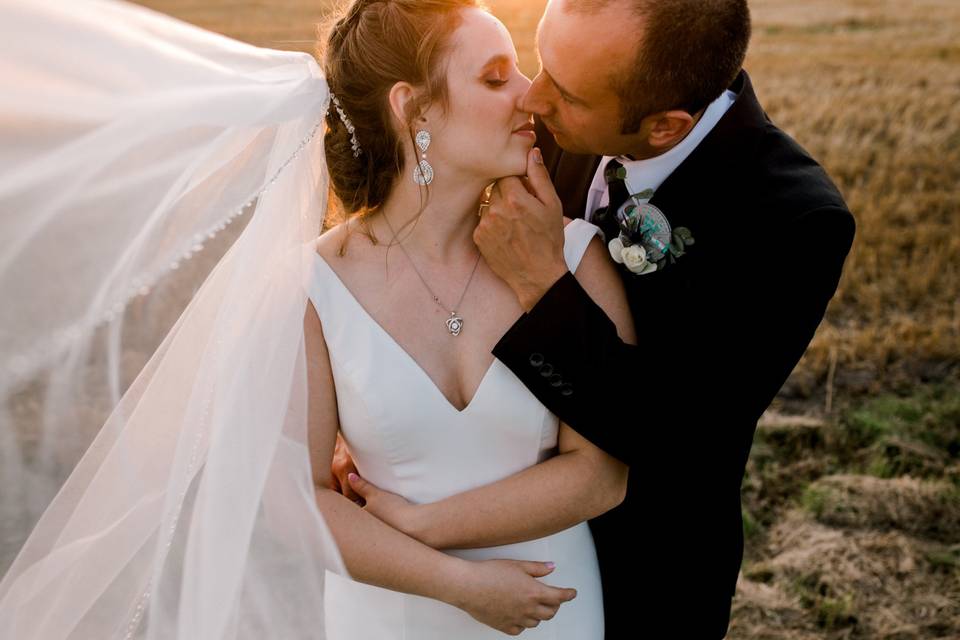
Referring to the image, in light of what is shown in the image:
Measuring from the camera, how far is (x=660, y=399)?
2.47 m

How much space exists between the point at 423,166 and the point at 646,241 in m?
0.63

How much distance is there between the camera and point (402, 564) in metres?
2.42

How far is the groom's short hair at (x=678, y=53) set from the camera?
250 centimetres

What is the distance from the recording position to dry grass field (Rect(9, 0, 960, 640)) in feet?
13.9

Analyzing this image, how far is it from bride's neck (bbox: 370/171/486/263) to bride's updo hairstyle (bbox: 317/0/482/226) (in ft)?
0.16

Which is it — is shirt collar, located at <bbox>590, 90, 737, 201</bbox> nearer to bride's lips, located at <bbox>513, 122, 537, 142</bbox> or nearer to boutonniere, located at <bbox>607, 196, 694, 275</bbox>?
boutonniere, located at <bbox>607, 196, 694, 275</bbox>

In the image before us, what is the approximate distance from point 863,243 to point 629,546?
536 centimetres

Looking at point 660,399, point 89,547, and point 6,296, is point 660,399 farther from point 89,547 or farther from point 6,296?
point 6,296

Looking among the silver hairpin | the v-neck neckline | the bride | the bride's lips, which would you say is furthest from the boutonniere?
the silver hairpin

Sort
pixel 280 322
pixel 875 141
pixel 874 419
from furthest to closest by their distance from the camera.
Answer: pixel 875 141 < pixel 874 419 < pixel 280 322

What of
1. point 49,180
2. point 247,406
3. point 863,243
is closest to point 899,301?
point 863,243

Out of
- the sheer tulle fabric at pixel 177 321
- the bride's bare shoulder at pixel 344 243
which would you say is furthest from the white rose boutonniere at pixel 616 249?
the sheer tulle fabric at pixel 177 321

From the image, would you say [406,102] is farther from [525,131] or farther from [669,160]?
[669,160]

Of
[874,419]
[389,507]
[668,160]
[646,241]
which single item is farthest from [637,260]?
[874,419]
